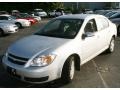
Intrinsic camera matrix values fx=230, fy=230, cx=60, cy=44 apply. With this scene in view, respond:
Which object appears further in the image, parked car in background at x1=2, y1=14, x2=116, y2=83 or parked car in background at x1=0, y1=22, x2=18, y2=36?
parked car in background at x1=0, y1=22, x2=18, y2=36

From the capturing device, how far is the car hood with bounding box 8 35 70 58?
16.8 feet

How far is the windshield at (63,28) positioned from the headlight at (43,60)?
1061 mm

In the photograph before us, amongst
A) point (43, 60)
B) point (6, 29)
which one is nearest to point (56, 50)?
point (43, 60)

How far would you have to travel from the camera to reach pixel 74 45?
18.4 ft

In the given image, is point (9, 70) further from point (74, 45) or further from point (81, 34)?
point (81, 34)

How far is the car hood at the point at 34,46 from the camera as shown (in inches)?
202

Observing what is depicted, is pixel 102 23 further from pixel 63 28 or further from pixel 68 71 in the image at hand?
pixel 68 71

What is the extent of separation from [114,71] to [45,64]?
2.33 m

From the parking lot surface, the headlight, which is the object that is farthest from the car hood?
the parking lot surface

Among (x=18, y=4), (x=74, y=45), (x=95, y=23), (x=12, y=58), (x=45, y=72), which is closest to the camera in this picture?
(x=45, y=72)

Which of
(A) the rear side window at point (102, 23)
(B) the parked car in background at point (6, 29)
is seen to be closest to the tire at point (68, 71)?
(A) the rear side window at point (102, 23)

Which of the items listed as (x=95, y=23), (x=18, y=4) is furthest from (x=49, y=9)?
(x=95, y=23)

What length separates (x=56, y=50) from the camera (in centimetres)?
512

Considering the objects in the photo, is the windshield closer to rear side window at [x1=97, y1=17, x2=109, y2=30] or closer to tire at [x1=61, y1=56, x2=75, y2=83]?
tire at [x1=61, y1=56, x2=75, y2=83]
